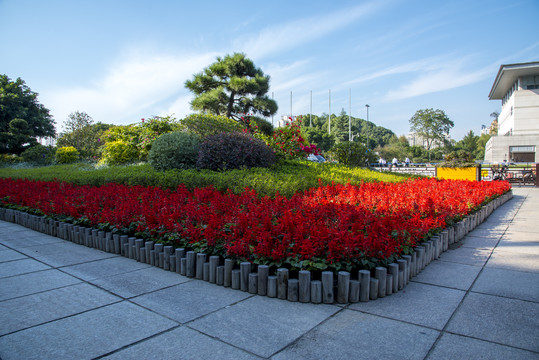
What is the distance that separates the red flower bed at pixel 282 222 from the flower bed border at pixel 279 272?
14cm

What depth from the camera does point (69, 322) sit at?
8.27 ft

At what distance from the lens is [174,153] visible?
32.0ft

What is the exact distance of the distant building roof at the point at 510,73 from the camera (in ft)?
121

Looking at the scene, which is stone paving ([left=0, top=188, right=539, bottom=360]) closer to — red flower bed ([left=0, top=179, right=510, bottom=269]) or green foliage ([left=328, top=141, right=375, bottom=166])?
red flower bed ([left=0, top=179, right=510, bottom=269])

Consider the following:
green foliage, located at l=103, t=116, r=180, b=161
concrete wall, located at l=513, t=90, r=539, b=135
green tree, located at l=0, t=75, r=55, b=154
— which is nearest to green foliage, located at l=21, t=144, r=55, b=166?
green tree, located at l=0, t=75, r=55, b=154

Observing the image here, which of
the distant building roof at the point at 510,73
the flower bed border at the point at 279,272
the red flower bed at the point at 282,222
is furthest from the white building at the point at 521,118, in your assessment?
the flower bed border at the point at 279,272

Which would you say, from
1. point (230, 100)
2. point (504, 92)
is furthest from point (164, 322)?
point (504, 92)

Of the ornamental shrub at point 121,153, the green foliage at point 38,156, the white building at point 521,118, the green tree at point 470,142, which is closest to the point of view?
the ornamental shrub at point 121,153

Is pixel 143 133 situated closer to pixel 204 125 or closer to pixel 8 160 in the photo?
pixel 204 125

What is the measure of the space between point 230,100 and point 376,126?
11465 centimetres

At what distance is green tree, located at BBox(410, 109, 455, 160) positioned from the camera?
68.6m

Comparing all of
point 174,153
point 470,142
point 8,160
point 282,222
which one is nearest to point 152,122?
point 174,153

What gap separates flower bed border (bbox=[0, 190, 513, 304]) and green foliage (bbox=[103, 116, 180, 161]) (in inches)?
383

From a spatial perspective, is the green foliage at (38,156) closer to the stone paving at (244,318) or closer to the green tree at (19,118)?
the green tree at (19,118)
